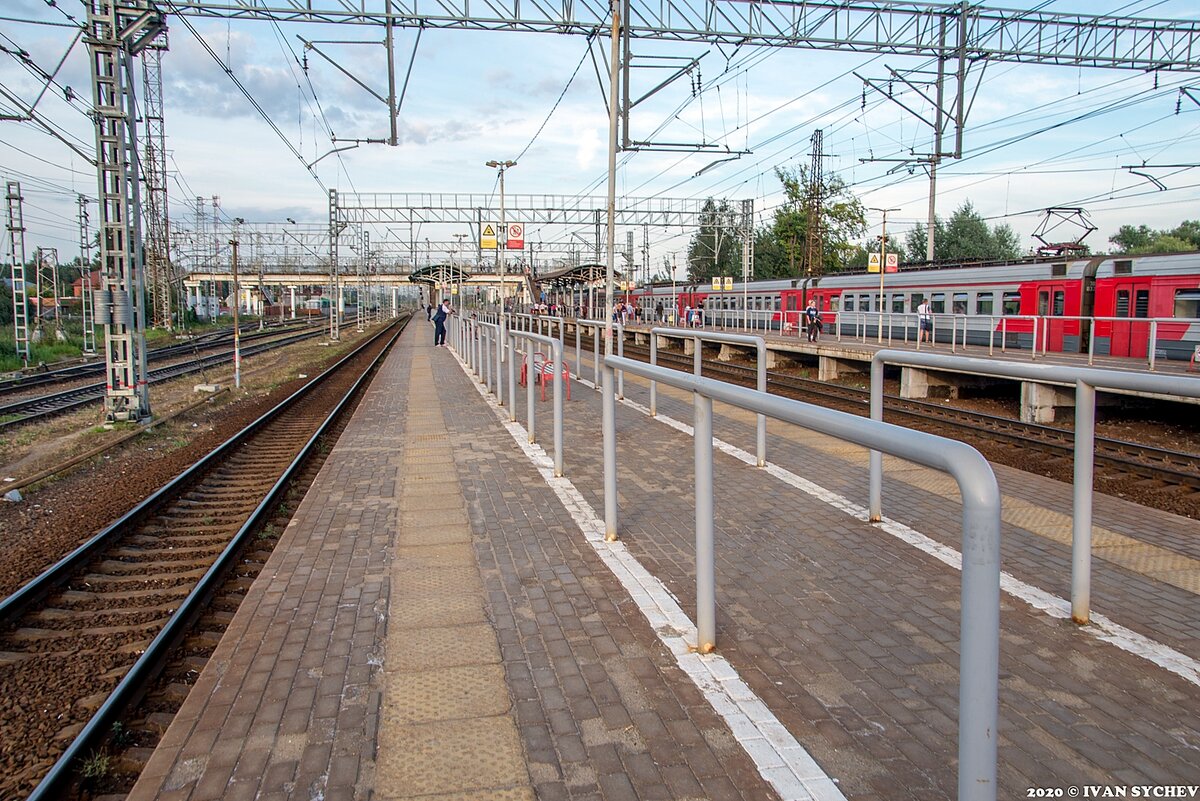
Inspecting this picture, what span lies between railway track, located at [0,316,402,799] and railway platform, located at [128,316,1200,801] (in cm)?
43

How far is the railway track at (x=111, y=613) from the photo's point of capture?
3.62 meters

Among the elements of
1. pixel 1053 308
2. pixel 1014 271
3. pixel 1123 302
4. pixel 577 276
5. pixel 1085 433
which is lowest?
pixel 1085 433

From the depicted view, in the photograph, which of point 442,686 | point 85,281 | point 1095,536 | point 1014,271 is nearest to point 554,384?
point 442,686

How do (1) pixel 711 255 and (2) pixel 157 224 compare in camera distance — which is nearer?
(2) pixel 157 224

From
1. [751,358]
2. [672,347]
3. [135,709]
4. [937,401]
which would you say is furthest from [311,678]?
[672,347]

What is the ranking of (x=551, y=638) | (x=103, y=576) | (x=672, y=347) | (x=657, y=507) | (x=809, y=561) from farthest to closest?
(x=672, y=347) → (x=657, y=507) → (x=103, y=576) → (x=809, y=561) → (x=551, y=638)

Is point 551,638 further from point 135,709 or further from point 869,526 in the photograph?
point 869,526

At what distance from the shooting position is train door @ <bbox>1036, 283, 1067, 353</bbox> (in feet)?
68.2

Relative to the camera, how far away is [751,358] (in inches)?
1054

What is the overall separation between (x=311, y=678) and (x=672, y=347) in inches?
1171

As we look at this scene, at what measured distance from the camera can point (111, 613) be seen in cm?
526

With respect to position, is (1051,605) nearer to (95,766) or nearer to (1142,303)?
(95,766)

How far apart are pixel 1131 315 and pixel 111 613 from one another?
68.9 ft

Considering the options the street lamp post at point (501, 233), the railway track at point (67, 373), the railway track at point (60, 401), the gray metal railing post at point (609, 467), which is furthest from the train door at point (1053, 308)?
the railway track at point (67, 373)
